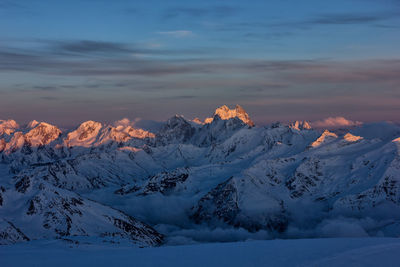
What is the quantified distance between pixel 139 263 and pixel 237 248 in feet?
45.0

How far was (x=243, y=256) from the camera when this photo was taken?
2175 inches

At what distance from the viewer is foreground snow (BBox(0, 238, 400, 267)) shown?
1978 inches

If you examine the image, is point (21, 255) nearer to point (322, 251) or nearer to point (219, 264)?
point (219, 264)

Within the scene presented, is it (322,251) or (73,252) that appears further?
(73,252)

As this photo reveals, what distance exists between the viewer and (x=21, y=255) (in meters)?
59.3

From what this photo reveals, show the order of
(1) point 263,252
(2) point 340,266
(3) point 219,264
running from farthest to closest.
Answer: (1) point 263,252
(3) point 219,264
(2) point 340,266

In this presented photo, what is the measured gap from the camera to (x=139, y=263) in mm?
53531

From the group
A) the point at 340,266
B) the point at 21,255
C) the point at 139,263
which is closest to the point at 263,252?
the point at 340,266

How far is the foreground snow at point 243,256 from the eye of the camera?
5025 centimetres

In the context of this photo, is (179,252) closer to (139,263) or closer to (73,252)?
(139,263)

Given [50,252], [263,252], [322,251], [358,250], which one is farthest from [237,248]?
[50,252]

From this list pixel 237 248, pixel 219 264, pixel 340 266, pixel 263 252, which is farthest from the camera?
pixel 237 248

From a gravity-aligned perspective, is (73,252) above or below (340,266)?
below

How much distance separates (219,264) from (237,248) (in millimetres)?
8883
